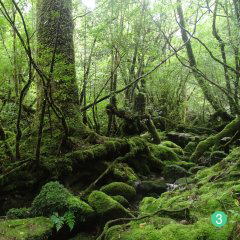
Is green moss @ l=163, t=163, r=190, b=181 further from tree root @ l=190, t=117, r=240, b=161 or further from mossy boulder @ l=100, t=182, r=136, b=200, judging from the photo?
mossy boulder @ l=100, t=182, r=136, b=200

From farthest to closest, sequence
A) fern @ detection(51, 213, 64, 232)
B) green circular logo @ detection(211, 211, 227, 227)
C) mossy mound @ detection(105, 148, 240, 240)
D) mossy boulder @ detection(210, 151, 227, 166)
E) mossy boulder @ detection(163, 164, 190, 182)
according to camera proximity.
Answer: mossy boulder @ detection(210, 151, 227, 166) < mossy boulder @ detection(163, 164, 190, 182) < fern @ detection(51, 213, 64, 232) < mossy mound @ detection(105, 148, 240, 240) < green circular logo @ detection(211, 211, 227, 227)

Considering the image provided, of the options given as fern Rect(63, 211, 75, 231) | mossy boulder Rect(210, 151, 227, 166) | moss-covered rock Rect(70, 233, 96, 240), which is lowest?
moss-covered rock Rect(70, 233, 96, 240)

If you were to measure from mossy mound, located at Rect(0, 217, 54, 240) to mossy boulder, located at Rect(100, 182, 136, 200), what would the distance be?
187 centimetres

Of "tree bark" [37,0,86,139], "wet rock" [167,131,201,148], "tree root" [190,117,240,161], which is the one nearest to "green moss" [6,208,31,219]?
"tree bark" [37,0,86,139]

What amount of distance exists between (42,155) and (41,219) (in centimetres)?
234

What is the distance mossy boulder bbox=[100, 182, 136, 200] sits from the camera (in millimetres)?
6248

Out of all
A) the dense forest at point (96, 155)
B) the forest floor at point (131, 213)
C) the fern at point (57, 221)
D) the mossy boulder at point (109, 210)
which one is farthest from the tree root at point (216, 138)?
the fern at point (57, 221)

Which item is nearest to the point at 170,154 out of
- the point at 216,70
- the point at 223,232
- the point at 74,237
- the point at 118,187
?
the point at 118,187

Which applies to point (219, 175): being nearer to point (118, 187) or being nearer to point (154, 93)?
point (118, 187)

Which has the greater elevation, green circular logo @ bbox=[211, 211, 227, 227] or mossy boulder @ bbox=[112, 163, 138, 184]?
mossy boulder @ bbox=[112, 163, 138, 184]

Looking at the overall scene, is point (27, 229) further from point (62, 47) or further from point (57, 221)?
point (62, 47)

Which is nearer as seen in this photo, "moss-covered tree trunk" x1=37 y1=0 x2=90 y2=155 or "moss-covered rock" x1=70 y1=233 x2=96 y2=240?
"moss-covered rock" x1=70 y1=233 x2=96 y2=240

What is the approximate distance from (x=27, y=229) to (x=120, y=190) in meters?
2.53

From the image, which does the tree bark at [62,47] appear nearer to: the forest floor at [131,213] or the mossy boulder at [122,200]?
the forest floor at [131,213]
